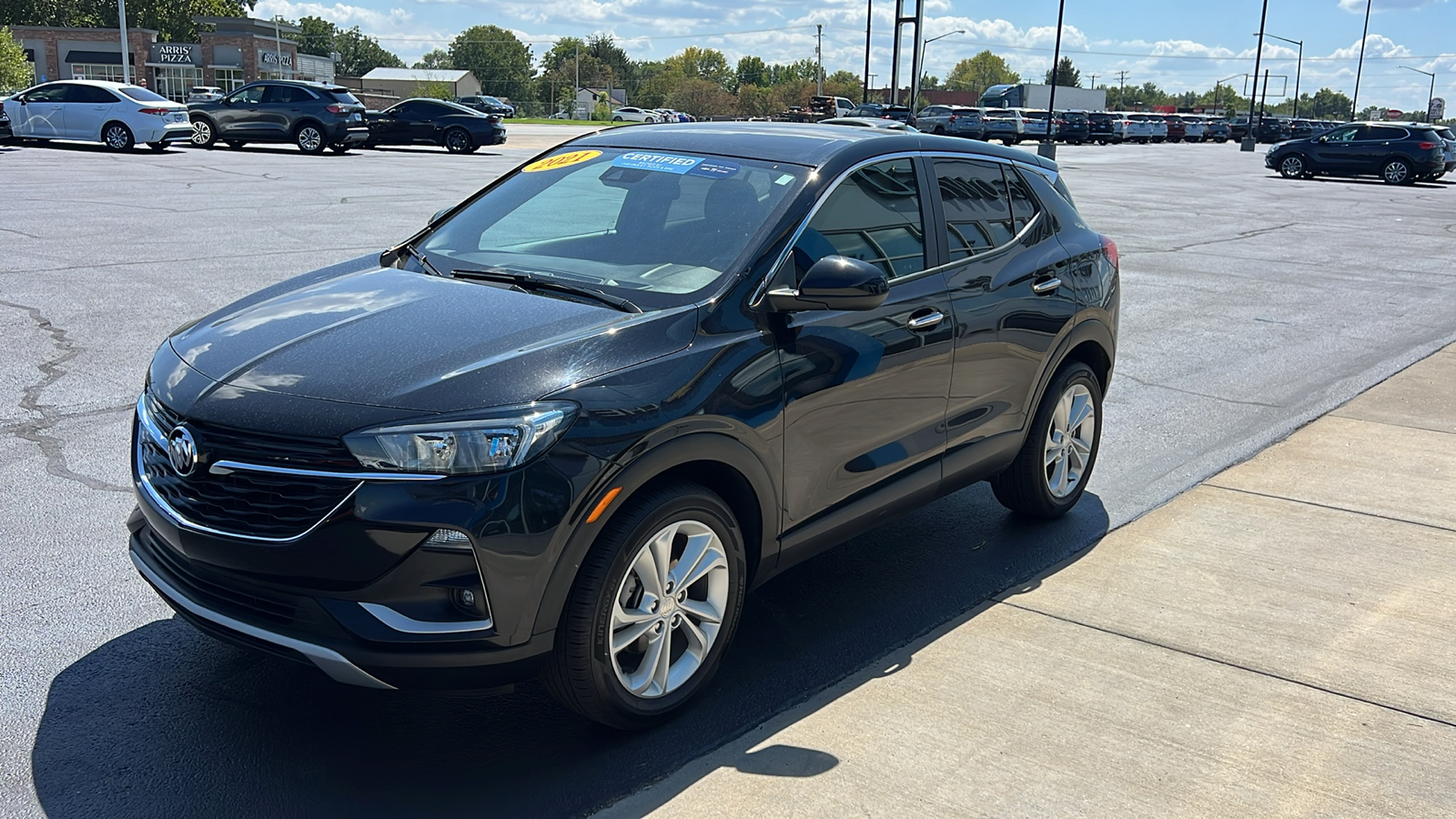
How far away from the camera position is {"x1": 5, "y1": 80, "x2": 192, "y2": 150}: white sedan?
26.8 m

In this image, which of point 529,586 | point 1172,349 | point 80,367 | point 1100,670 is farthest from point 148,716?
point 1172,349

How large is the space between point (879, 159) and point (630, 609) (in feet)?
6.73

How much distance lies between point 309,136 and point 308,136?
2 centimetres

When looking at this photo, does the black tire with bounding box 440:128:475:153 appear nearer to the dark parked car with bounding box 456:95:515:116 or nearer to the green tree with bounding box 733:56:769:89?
the dark parked car with bounding box 456:95:515:116

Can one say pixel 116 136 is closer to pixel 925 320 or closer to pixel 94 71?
pixel 925 320

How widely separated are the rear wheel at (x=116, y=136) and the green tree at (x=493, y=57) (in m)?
138

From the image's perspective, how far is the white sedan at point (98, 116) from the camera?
26844 mm

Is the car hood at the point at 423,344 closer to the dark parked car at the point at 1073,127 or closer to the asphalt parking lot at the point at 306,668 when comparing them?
the asphalt parking lot at the point at 306,668

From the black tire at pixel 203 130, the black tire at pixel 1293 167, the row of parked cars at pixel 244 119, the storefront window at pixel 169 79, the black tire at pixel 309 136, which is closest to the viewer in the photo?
the row of parked cars at pixel 244 119

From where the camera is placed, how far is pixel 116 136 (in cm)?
2712

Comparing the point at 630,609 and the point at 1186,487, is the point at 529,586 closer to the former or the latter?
the point at 630,609

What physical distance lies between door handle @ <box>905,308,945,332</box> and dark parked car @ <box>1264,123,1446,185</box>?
117 ft

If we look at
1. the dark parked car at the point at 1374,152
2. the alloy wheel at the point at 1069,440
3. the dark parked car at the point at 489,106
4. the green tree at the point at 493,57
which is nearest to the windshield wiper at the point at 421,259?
the alloy wheel at the point at 1069,440

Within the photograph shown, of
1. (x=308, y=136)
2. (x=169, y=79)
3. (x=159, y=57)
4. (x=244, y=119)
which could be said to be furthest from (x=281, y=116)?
(x=169, y=79)
